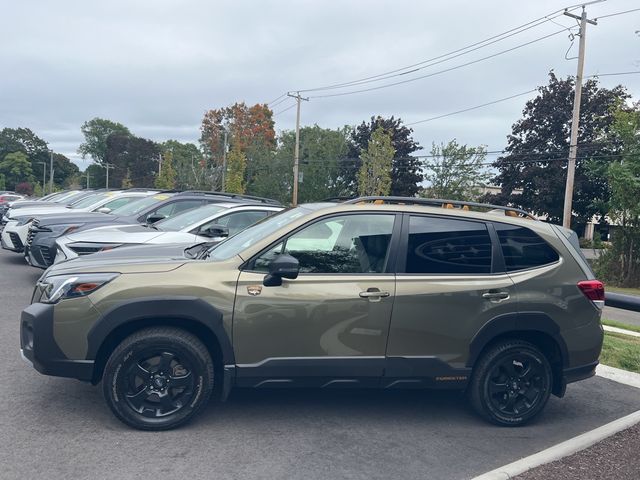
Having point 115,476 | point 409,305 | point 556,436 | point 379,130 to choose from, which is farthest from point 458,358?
point 379,130

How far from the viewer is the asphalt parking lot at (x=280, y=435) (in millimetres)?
3879

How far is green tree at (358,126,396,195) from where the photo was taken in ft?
160

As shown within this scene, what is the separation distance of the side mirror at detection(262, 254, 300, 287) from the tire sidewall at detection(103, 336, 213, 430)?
2.43 feet

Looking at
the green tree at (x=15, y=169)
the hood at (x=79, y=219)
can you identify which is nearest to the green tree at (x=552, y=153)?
the hood at (x=79, y=219)

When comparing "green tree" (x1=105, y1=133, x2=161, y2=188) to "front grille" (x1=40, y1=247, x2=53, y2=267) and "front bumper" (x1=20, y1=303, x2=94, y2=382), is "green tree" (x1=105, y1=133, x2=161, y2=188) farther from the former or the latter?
"front bumper" (x1=20, y1=303, x2=94, y2=382)

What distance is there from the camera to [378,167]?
48.5 m

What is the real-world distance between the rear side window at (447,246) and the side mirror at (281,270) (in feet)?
3.14

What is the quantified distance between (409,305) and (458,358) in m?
0.60

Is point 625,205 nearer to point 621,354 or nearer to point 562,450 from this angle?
point 621,354

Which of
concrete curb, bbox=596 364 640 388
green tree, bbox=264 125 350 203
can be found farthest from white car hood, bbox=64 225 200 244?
green tree, bbox=264 125 350 203

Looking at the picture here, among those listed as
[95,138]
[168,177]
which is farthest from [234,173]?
[95,138]

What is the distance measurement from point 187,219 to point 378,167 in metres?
39.9

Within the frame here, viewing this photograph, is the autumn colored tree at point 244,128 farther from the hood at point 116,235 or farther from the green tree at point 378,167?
the hood at point 116,235

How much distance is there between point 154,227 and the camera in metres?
9.74
